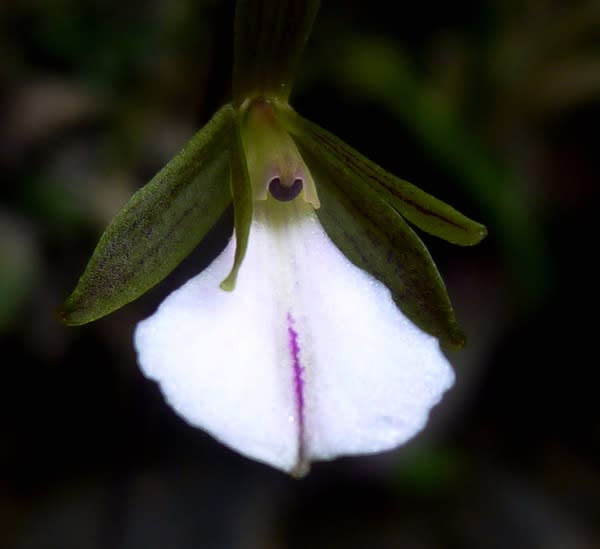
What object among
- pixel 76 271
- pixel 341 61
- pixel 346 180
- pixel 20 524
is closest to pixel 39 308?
pixel 76 271

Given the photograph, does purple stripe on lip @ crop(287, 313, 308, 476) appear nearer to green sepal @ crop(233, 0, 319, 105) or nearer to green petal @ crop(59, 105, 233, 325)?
green petal @ crop(59, 105, 233, 325)

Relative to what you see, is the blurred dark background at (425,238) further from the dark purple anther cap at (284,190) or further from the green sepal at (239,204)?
the green sepal at (239,204)

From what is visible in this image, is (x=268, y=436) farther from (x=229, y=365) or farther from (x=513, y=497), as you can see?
(x=513, y=497)

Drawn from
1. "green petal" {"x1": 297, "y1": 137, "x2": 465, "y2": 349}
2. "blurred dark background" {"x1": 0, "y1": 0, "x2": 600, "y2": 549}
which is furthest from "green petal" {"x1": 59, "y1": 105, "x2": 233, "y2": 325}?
"blurred dark background" {"x1": 0, "y1": 0, "x2": 600, "y2": 549}

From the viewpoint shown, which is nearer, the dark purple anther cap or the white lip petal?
the white lip petal

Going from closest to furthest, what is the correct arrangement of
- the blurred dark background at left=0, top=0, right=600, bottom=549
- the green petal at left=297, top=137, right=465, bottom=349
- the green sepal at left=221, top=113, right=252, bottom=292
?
the green sepal at left=221, top=113, right=252, bottom=292 < the green petal at left=297, top=137, right=465, bottom=349 < the blurred dark background at left=0, top=0, right=600, bottom=549

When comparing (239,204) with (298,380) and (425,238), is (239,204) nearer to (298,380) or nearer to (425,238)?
(298,380)

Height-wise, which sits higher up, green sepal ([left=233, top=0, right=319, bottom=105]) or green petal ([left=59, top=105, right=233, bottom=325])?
green sepal ([left=233, top=0, right=319, bottom=105])

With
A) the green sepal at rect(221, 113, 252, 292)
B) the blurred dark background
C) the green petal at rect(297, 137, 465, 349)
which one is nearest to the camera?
the green sepal at rect(221, 113, 252, 292)
